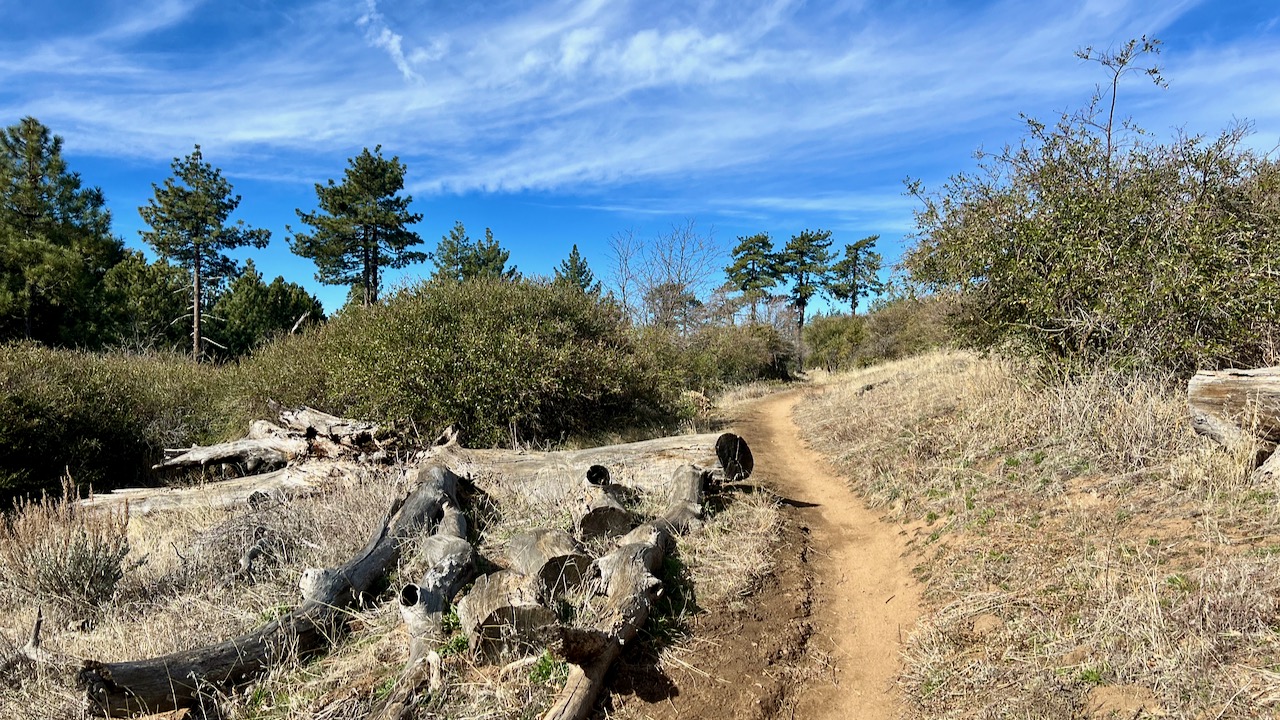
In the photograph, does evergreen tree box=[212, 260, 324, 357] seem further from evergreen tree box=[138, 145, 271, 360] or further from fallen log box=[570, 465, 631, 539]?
fallen log box=[570, 465, 631, 539]

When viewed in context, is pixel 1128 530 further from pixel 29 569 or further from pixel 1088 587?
pixel 29 569

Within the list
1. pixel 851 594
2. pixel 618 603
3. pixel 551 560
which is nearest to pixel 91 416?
pixel 551 560

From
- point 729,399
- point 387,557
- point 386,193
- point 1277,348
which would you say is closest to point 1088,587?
point 1277,348

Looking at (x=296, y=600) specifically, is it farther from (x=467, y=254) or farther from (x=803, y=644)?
(x=467, y=254)

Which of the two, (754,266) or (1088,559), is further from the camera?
(754,266)

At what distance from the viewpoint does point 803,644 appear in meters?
4.21

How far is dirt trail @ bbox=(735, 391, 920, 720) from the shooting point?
369 centimetres

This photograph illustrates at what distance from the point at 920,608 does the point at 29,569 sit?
661 centimetres

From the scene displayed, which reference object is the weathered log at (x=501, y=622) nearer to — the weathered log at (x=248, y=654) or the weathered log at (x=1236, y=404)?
the weathered log at (x=248, y=654)

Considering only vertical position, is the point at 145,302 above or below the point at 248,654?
above

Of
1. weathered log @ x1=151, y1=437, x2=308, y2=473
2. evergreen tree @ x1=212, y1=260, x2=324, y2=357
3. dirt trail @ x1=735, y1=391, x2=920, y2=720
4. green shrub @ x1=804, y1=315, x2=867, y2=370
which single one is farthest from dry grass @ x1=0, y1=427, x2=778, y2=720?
green shrub @ x1=804, y1=315, x2=867, y2=370

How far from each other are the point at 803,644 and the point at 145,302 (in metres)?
29.4

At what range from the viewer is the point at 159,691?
10.5 ft

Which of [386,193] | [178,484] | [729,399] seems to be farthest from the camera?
[386,193]
